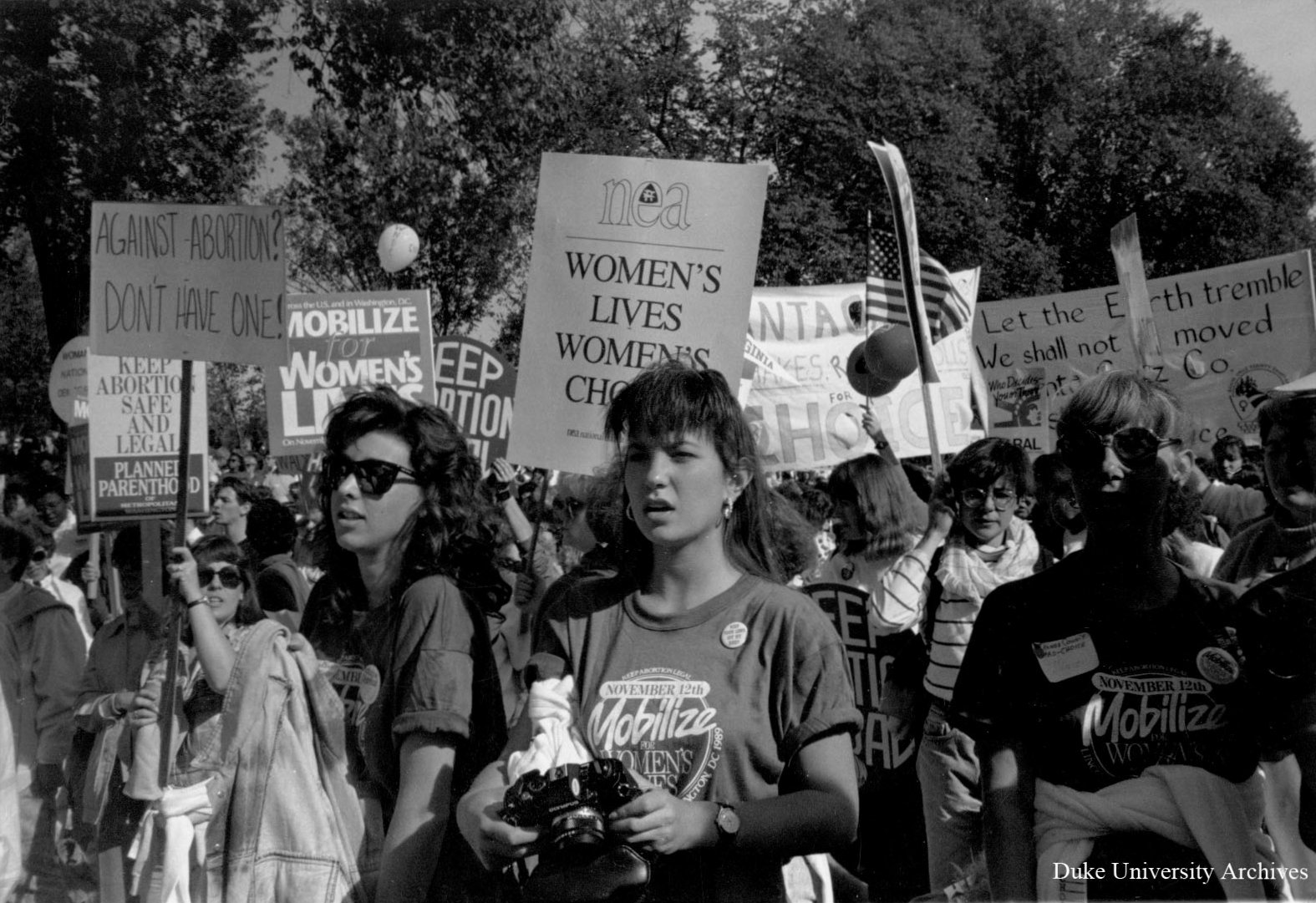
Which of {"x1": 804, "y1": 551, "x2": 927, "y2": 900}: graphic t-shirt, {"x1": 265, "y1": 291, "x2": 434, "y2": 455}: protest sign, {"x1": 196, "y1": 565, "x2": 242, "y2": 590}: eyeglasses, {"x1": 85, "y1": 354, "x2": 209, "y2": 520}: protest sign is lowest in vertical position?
{"x1": 804, "y1": 551, "x2": 927, "y2": 900}: graphic t-shirt

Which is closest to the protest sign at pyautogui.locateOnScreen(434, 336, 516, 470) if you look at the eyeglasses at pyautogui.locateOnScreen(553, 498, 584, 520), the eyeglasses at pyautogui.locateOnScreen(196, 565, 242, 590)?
the eyeglasses at pyautogui.locateOnScreen(553, 498, 584, 520)

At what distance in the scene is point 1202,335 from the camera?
7863 millimetres

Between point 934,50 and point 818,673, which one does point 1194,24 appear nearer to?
point 934,50

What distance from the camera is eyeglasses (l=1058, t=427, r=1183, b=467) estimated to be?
2.50 m

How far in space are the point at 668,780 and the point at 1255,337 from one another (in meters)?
6.59

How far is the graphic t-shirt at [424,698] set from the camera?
256cm

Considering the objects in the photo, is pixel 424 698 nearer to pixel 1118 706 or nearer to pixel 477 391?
pixel 1118 706

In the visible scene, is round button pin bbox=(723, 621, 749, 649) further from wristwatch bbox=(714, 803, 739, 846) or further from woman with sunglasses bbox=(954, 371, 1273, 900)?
woman with sunglasses bbox=(954, 371, 1273, 900)

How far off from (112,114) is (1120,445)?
10435 mm

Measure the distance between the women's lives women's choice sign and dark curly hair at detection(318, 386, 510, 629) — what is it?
109 centimetres

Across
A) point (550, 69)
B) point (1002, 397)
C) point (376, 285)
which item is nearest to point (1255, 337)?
point (1002, 397)

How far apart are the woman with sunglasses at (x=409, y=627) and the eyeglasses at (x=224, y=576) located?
1265mm

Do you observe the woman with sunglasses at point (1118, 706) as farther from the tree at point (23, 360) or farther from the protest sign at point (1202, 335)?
the tree at point (23, 360)

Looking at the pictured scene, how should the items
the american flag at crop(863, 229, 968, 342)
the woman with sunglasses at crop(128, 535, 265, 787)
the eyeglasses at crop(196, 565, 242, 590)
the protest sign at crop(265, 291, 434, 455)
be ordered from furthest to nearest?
the protest sign at crop(265, 291, 434, 455)
the american flag at crop(863, 229, 968, 342)
the eyeglasses at crop(196, 565, 242, 590)
the woman with sunglasses at crop(128, 535, 265, 787)
